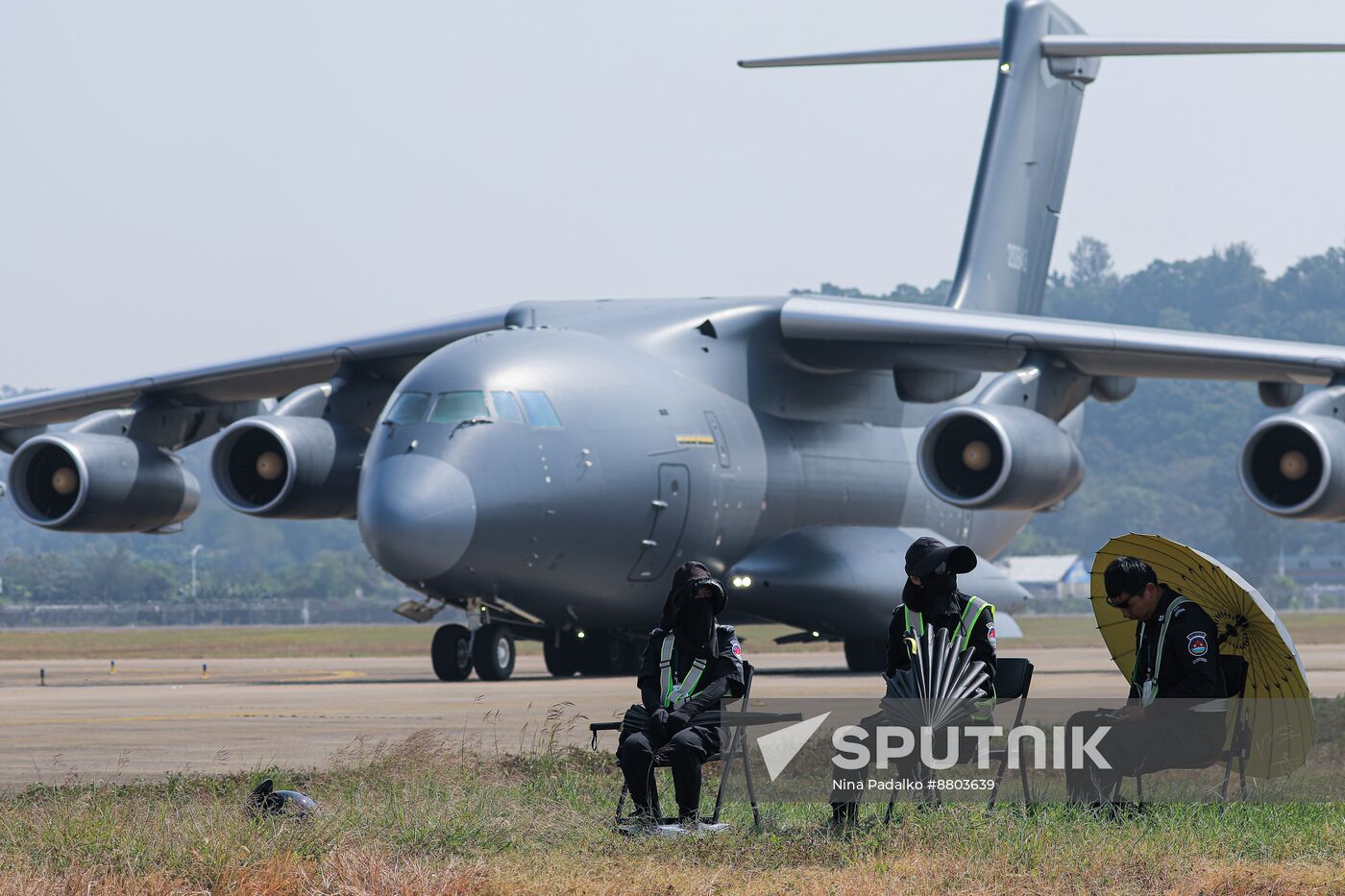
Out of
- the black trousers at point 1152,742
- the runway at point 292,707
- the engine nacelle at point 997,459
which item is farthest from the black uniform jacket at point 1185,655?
the engine nacelle at point 997,459

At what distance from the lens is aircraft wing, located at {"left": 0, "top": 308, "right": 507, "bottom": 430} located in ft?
76.3

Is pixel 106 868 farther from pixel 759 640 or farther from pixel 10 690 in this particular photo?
pixel 759 640

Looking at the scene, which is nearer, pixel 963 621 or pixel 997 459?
pixel 963 621

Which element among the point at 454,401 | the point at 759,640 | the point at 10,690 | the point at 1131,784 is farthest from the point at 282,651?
the point at 1131,784

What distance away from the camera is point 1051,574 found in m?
→ 107

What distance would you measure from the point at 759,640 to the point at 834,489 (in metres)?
15.1

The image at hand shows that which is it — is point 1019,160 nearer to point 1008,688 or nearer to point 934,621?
point 1008,688

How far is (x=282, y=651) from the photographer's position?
115 feet

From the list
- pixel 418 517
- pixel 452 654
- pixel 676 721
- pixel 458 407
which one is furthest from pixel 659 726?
pixel 452 654

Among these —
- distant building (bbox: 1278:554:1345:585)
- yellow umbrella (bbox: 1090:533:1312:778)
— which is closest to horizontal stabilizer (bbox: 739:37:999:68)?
yellow umbrella (bbox: 1090:533:1312:778)

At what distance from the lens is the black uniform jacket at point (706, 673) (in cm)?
821

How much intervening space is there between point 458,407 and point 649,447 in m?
2.03

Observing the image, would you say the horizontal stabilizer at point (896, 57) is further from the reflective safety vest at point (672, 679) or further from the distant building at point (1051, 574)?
the distant building at point (1051, 574)

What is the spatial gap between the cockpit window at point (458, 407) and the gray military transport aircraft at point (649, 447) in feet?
0.10
